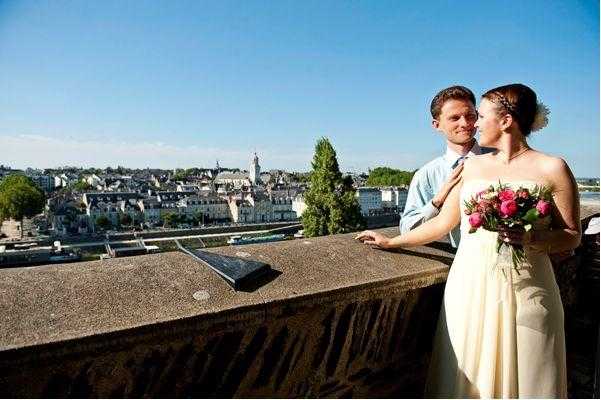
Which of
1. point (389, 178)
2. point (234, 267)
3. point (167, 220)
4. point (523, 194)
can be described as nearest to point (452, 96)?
point (523, 194)

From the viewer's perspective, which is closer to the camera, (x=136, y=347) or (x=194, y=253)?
(x=136, y=347)

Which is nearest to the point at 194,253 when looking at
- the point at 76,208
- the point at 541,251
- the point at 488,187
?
the point at 488,187

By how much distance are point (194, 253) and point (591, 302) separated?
12.8 ft

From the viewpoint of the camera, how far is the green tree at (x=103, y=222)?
74.1 metres

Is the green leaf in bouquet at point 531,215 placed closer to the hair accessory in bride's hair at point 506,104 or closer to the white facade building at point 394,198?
the hair accessory in bride's hair at point 506,104

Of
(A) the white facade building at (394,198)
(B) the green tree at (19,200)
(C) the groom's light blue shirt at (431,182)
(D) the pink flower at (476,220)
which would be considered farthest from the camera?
(A) the white facade building at (394,198)

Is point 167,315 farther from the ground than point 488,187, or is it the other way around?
point 488,187

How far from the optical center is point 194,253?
219cm

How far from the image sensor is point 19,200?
70.9 m

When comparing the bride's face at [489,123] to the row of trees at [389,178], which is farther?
the row of trees at [389,178]

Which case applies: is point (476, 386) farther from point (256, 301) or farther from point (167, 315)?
point (167, 315)

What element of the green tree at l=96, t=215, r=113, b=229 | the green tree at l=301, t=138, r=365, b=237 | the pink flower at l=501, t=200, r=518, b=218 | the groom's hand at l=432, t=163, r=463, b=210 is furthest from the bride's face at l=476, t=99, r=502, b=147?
the green tree at l=96, t=215, r=113, b=229

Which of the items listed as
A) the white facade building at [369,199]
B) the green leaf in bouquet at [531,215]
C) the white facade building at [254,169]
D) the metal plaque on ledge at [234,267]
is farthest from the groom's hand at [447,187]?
the white facade building at [254,169]

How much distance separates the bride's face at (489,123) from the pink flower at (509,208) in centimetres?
49
